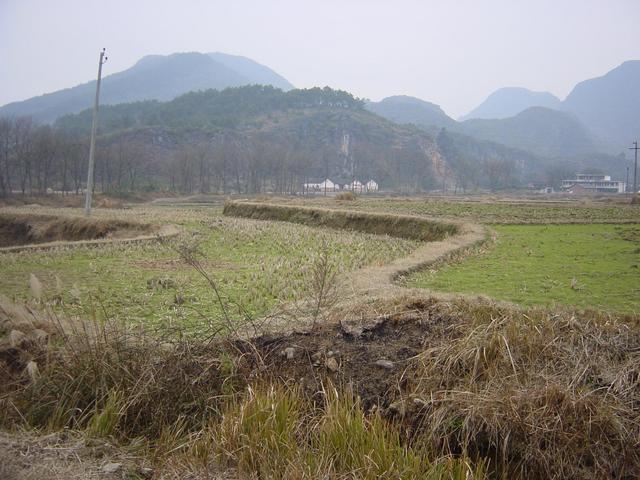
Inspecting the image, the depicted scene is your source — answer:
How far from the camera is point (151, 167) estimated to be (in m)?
94.8

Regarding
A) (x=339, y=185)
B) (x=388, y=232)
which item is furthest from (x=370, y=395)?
(x=339, y=185)

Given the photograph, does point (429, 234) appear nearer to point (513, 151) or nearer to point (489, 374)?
point (489, 374)

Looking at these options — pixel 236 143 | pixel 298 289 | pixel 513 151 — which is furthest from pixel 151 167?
pixel 513 151

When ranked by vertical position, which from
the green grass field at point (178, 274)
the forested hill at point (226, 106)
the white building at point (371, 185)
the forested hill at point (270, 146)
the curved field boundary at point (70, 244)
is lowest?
the green grass field at point (178, 274)

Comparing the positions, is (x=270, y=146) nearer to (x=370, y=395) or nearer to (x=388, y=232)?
(x=388, y=232)

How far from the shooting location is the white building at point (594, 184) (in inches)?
4648

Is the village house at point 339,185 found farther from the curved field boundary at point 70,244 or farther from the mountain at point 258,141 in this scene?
the curved field boundary at point 70,244

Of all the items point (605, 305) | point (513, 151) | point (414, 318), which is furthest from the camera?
point (513, 151)

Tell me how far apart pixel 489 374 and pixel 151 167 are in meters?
96.3

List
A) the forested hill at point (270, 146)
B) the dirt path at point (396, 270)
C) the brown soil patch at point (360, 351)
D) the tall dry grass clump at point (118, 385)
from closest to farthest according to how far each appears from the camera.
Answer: the tall dry grass clump at point (118, 385), the brown soil patch at point (360, 351), the dirt path at point (396, 270), the forested hill at point (270, 146)

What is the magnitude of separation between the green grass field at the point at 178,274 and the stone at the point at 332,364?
54.9 inches

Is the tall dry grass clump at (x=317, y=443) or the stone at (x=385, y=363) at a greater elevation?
the stone at (x=385, y=363)

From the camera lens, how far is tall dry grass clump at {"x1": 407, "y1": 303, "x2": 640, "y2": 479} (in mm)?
4191

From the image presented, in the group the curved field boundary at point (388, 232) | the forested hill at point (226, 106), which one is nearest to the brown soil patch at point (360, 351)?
the curved field boundary at point (388, 232)
